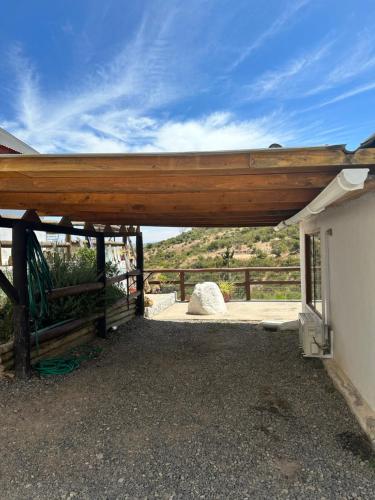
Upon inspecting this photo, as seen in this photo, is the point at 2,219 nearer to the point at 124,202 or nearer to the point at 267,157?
the point at 124,202

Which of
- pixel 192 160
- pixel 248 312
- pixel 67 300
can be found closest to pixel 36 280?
pixel 67 300

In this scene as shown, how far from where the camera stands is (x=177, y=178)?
123 inches

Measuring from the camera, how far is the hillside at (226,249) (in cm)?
2038

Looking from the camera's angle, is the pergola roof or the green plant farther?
the green plant

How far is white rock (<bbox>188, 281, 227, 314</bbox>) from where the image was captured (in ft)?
29.3

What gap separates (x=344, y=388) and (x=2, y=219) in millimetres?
4059

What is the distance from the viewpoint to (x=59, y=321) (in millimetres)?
5594

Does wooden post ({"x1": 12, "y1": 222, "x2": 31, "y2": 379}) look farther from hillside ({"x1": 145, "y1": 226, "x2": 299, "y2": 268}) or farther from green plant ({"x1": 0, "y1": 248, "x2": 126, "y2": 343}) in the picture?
hillside ({"x1": 145, "y1": 226, "x2": 299, "y2": 268})

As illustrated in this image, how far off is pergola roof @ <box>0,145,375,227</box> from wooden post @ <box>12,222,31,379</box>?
40cm

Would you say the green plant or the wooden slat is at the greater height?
the wooden slat

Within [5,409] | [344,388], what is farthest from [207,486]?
[5,409]

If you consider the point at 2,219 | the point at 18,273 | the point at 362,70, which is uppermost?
the point at 362,70

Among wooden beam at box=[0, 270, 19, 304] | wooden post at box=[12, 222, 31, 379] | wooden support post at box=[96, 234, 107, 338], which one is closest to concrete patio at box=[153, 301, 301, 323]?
wooden support post at box=[96, 234, 107, 338]

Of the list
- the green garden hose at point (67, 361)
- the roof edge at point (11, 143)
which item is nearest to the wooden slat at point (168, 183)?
the green garden hose at point (67, 361)
